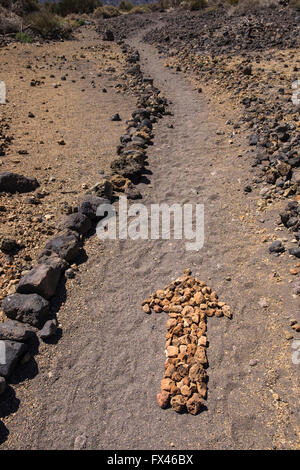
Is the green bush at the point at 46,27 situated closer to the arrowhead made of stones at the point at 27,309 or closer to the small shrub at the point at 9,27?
the small shrub at the point at 9,27

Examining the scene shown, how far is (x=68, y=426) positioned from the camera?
3.18m

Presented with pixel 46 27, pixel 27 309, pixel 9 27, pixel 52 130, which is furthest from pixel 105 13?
pixel 27 309

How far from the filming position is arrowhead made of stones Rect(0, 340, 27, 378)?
11.3ft

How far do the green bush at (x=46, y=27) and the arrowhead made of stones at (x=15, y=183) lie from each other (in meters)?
16.0

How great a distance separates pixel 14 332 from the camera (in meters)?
3.74

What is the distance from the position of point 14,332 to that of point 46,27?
20.1 m

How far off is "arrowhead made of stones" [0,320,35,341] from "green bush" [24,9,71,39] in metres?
19.4

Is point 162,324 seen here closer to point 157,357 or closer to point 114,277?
point 157,357

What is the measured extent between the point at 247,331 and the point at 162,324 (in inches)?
40.3

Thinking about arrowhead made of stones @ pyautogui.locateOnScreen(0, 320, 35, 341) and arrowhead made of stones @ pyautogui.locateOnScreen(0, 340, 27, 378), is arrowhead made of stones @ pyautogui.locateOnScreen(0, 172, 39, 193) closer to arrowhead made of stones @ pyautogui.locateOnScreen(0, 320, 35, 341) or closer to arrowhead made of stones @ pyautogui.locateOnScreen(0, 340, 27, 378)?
arrowhead made of stones @ pyautogui.locateOnScreen(0, 320, 35, 341)

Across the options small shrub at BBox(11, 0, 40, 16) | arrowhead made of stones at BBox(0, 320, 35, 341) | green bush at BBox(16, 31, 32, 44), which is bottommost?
arrowhead made of stones at BBox(0, 320, 35, 341)

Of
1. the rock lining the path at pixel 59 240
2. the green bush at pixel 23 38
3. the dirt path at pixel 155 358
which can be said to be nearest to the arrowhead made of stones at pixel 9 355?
the rock lining the path at pixel 59 240

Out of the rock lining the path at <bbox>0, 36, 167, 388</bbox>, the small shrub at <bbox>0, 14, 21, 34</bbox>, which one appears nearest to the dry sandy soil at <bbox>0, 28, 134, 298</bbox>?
the rock lining the path at <bbox>0, 36, 167, 388</bbox>

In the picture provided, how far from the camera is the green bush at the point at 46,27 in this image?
18453 mm
